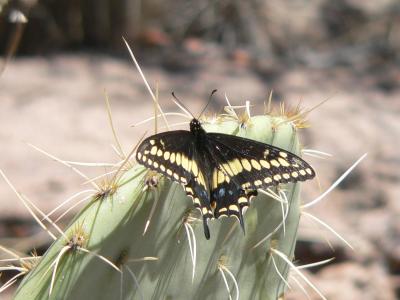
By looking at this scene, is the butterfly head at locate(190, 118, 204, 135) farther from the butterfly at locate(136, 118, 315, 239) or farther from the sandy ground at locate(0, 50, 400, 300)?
the sandy ground at locate(0, 50, 400, 300)

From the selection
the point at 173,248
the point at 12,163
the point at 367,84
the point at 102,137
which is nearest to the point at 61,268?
the point at 173,248

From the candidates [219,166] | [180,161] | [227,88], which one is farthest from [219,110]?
[180,161]

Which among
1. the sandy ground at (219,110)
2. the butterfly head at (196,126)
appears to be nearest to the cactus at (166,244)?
the butterfly head at (196,126)

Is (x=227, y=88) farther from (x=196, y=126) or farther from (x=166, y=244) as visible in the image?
(x=166, y=244)

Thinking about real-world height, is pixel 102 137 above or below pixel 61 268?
below

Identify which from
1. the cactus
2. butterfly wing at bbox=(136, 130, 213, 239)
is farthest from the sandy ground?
butterfly wing at bbox=(136, 130, 213, 239)

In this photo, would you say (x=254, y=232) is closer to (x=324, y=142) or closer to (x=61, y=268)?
(x=61, y=268)

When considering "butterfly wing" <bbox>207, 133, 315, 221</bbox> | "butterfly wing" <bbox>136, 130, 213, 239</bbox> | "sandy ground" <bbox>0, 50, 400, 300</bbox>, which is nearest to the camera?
"butterfly wing" <bbox>136, 130, 213, 239</bbox>
